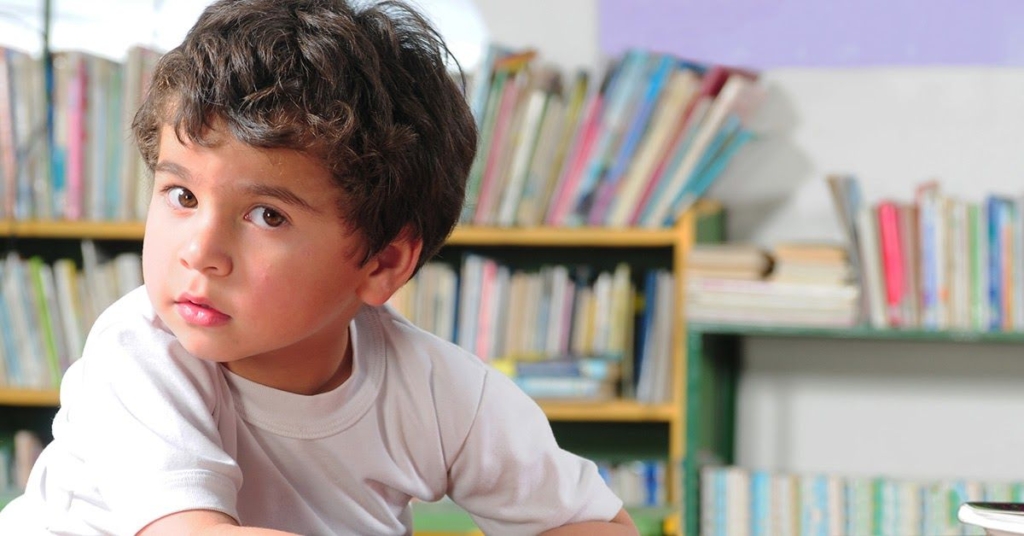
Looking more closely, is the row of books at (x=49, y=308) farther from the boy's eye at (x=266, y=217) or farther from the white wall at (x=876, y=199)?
the boy's eye at (x=266, y=217)

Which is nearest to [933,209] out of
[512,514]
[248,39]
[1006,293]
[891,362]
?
[1006,293]

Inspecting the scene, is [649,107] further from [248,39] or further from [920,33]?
[248,39]

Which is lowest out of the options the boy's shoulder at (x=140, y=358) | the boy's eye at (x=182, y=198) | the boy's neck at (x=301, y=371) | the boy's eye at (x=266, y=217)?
the boy's neck at (x=301, y=371)

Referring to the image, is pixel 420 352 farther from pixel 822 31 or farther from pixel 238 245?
pixel 822 31

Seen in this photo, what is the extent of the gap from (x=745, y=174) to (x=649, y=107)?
1.31ft

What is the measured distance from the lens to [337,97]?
35.0 inches

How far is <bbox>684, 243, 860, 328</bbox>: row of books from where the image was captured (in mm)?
2389

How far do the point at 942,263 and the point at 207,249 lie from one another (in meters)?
1.86

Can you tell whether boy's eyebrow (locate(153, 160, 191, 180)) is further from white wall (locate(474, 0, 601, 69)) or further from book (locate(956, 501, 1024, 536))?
white wall (locate(474, 0, 601, 69))

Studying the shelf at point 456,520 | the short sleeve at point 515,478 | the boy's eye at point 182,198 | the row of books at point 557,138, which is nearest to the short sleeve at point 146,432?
the boy's eye at point 182,198

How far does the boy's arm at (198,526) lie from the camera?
794 mm

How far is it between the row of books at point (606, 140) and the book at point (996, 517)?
67.0 inches

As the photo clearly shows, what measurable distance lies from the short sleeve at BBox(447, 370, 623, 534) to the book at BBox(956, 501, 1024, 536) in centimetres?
35

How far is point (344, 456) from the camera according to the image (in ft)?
3.26
